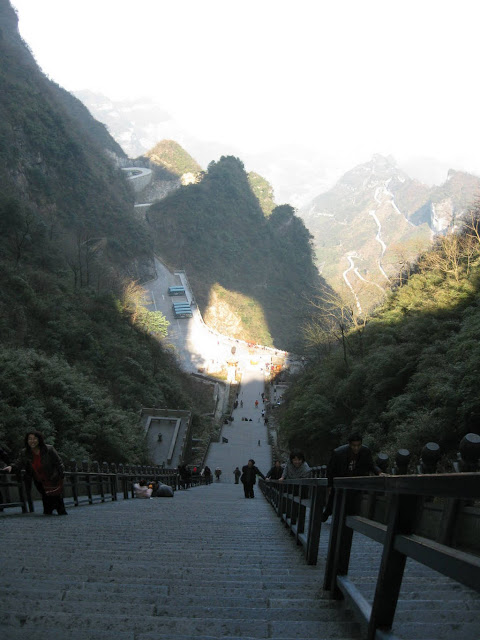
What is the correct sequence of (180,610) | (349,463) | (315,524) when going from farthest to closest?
(349,463) → (315,524) → (180,610)

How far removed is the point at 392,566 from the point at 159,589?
5.21 feet

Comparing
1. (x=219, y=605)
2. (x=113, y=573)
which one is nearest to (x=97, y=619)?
(x=219, y=605)

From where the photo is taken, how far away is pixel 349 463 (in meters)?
5.44

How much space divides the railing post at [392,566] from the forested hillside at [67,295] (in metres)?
14.6

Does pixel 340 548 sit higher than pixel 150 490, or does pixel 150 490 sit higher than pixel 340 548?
pixel 340 548

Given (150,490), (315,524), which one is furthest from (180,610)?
A: (150,490)

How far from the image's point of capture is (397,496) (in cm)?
181

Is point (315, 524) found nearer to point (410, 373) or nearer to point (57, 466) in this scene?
point (57, 466)

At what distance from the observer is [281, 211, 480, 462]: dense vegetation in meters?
15.1

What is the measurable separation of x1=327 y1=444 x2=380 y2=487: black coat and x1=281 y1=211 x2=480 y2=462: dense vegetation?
7.64 meters

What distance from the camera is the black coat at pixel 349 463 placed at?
530 cm

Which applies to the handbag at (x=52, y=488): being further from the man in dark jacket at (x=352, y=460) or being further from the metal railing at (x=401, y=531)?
the metal railing at (x=401, y=531)

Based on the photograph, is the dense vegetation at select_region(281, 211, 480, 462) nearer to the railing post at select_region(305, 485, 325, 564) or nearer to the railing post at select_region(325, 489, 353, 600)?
the railing post at select_region(305, 485, 325, 564)

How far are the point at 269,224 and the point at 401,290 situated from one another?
80.0 metres
